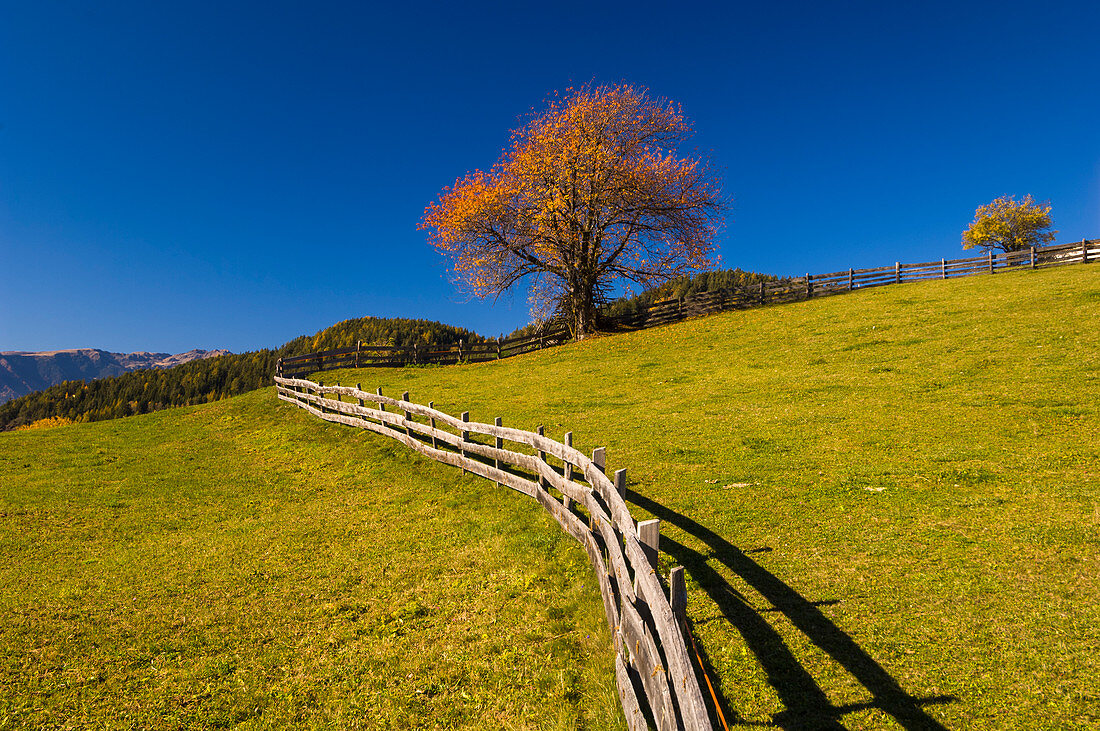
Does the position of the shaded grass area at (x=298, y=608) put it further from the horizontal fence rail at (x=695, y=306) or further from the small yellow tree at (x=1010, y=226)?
the small yellow tree at (x=1010, y=226)

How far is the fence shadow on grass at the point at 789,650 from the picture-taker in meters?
4.07

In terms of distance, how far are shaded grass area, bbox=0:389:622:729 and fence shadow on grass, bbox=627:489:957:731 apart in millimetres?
1478

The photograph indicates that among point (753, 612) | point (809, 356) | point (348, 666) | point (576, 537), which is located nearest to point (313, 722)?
point (348, 666)

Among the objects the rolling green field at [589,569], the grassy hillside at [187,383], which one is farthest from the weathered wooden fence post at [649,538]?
the grassy hillside at [187,383]

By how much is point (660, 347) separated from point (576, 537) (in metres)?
18.5

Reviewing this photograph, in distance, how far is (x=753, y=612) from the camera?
218 inches

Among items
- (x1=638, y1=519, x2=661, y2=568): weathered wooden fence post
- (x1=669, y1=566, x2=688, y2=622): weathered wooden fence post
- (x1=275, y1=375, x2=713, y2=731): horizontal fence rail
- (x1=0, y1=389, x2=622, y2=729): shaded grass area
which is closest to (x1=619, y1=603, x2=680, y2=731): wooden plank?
(x1=275, y1=375, x2=713, y2=731): horizontal fence rail

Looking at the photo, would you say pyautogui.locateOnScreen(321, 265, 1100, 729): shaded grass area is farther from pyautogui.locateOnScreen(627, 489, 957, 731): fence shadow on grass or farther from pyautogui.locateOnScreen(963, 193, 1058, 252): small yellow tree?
pyautogui.locateOnScreen(963, 193, 1058, 252): small yellow tree

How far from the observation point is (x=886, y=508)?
7562 mm

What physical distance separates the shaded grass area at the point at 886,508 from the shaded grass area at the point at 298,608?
191 centimetres

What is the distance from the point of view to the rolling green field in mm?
4668

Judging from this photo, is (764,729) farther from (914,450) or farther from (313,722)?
(914,450)

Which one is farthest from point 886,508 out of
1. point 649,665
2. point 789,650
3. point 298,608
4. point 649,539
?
point 298,608

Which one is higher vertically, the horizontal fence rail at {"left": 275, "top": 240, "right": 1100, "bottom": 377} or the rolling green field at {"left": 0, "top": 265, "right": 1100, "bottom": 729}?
the horizontal fence rail at {"left": 275, "top": 240, "right": 1100, "bottom": 377}
